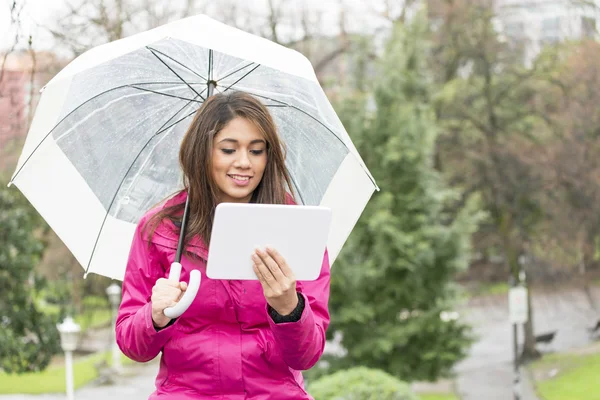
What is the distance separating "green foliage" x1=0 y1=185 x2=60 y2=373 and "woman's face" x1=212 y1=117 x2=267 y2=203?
13128mm

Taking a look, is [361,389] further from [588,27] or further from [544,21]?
[544,21]

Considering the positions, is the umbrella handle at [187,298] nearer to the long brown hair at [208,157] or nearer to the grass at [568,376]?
the long brown hair at [208,157]

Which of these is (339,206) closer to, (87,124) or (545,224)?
(87,124)

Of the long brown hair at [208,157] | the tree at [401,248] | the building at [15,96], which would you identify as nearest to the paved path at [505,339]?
the tree at [401,248]

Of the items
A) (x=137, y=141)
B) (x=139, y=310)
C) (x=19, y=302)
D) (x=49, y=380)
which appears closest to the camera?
(x=139, y=310)

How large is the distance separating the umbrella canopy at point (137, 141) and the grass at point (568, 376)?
19.6m

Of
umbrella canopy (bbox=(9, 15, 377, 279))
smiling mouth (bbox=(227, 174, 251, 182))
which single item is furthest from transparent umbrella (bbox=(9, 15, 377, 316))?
smiling mouth (bbox=(227, 174, 251, 182))

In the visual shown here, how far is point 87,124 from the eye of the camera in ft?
10.1

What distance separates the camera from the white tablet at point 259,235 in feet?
6.68

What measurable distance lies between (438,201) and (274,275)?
1579cm

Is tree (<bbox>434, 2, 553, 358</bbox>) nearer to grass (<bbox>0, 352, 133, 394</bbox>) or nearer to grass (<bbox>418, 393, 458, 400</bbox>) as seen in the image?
grass (<bbox>418, 393, 458, 400</bbox>)

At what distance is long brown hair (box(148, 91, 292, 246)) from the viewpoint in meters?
2.38

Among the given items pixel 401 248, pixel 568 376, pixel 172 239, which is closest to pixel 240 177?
pixel 172 239

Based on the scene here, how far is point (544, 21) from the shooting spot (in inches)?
962
